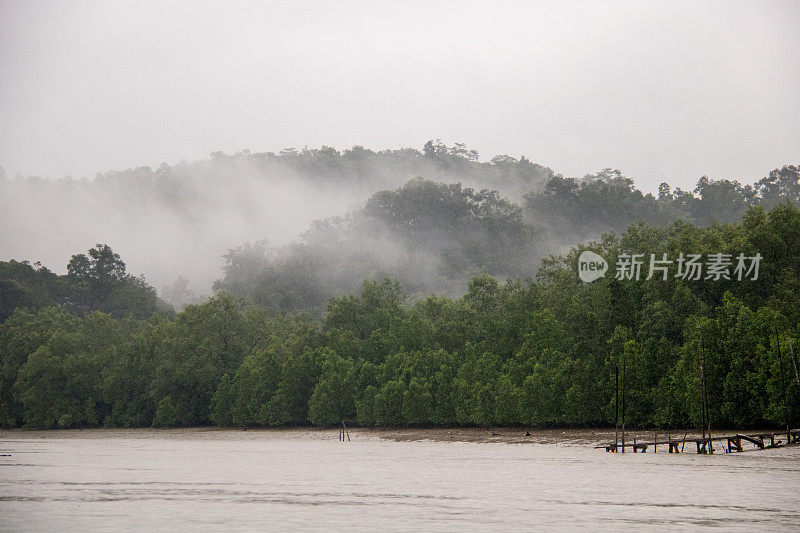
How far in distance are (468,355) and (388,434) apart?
388 inches

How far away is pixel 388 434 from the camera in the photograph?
227 ft

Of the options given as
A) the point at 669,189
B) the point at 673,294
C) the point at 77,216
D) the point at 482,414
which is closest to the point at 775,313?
the point at 673,294

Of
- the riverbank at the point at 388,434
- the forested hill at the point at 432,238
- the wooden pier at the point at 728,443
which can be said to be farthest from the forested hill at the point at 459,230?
the wooden pier at the point at 728,443

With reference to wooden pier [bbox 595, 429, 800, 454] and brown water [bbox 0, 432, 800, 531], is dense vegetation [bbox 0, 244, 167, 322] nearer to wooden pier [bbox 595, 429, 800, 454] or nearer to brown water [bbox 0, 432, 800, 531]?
brown water [bbox 0, 432, 800, 531]

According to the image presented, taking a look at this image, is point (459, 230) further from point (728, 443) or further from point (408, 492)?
point (408, 492)

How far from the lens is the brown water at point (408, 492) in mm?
19312

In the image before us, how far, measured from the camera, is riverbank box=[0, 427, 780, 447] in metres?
54.1

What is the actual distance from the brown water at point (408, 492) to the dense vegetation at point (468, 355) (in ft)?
40.3

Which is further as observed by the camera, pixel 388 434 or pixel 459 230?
pixel 459 230

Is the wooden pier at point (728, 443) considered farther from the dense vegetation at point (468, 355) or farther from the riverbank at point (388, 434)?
the riverbank at point (388, 434)

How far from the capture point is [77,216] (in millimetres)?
193625

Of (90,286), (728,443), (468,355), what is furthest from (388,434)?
(90,286)

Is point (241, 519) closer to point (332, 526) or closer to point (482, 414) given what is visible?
point (332, 526)

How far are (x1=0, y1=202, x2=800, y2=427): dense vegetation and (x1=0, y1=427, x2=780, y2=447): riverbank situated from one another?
103 cm
